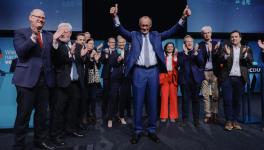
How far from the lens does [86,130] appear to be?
4.30 metres

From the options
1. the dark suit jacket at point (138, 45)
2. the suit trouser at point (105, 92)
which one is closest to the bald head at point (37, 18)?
the dark suit jacket at point (138, 45)

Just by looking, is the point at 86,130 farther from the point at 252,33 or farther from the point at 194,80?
the point at 252,33

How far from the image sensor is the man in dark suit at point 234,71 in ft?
14.0

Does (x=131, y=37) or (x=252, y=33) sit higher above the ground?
(x=252, y=33)

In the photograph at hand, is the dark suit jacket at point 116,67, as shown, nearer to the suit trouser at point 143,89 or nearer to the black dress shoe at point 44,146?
the suit trouser at point 143,89

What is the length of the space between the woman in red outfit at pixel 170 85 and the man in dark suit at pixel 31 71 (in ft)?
7.95

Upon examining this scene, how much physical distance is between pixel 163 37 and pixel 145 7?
159 inches

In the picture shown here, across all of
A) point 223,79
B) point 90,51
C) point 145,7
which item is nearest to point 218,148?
point 223,79

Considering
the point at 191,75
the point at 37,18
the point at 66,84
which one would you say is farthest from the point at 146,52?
the point at 37,18

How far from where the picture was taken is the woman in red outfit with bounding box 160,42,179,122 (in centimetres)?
503

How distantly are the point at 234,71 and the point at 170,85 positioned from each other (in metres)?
1.20

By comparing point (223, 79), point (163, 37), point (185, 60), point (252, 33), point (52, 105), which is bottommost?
point (52, 105)

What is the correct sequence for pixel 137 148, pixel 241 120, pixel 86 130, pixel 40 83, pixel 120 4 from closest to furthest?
pixel 40 83 → pixel 137 148 → pixel 86 130 → pixel 241 120 → pixel 120 4

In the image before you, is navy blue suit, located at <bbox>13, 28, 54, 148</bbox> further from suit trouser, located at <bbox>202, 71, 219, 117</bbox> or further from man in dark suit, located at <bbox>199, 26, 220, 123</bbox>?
suit trouser, located at <bbox>202, 71, 219, 117</bbox>
